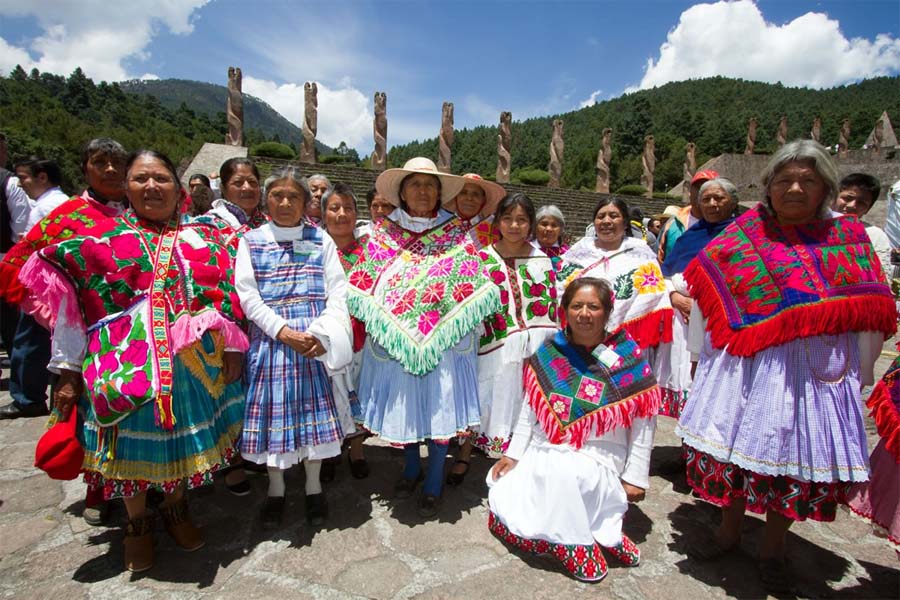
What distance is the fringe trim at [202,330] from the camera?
7.25ft

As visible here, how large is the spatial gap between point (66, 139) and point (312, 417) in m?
43.4

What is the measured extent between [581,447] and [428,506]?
3.31 feet

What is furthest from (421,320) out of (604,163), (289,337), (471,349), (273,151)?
(604,163)

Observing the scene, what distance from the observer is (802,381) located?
82.1 inches

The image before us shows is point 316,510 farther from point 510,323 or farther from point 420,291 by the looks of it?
point 510,323

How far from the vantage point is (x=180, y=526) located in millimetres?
2438

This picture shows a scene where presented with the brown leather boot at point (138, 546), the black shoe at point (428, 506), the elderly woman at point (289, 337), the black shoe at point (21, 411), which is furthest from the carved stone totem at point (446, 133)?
the brown leather boot at point (138, 546)

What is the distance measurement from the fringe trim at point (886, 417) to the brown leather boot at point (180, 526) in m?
3.29

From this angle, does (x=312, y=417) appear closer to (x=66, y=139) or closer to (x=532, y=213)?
(x=532, y=213)

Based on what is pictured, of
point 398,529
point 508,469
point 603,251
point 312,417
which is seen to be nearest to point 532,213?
point 603,251

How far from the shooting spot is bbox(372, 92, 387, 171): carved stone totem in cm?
2359

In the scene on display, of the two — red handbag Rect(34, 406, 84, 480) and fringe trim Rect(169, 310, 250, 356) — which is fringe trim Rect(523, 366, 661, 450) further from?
red handbag Rect(34, 406, 84, 480)

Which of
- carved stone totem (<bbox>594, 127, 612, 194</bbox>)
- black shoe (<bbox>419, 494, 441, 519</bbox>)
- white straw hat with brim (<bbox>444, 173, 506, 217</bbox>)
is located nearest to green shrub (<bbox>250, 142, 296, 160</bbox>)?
carved stone totem (<bbox>594, 127, 612, 194</bbox>)

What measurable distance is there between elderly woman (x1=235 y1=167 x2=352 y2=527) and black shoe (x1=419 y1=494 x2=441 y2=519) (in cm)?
57
